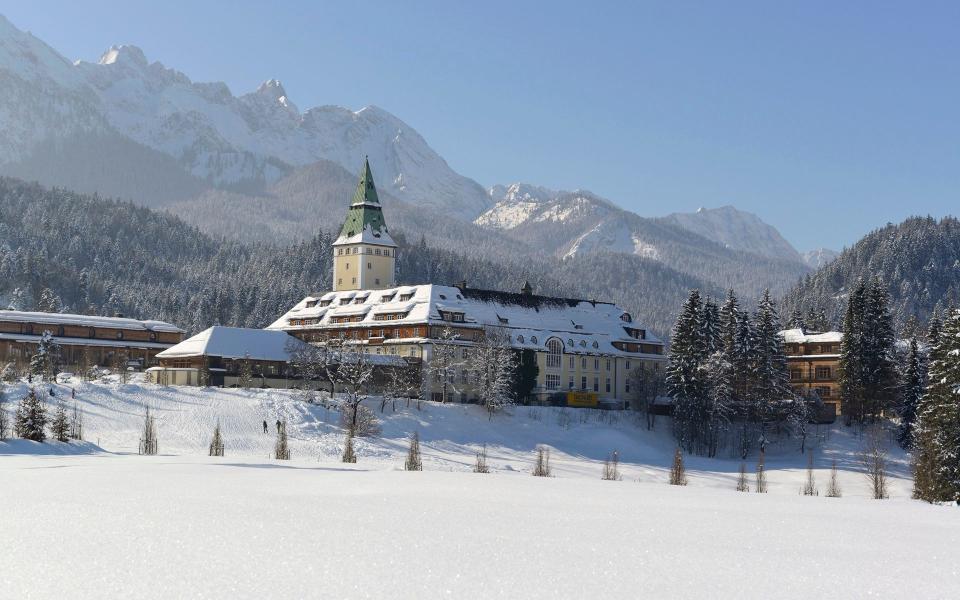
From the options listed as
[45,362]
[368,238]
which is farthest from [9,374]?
[368,238]

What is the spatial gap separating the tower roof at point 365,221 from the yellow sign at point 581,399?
4187 cm

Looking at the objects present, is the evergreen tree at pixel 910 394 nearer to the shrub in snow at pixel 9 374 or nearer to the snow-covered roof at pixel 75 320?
the shrub in snow at pixel 9 374

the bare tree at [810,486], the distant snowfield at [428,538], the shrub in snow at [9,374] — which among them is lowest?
the bare tree at [810,486]

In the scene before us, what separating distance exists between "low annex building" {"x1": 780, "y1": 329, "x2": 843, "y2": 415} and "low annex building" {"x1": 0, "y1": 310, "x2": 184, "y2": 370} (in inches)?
2850

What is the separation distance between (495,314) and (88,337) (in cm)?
4883

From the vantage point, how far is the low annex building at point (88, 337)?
123 m

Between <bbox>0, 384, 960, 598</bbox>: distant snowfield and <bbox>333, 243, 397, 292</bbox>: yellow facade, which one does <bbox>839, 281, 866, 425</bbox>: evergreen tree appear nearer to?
<bbox>333, 243, 397, 292</bbox>: yellow facade

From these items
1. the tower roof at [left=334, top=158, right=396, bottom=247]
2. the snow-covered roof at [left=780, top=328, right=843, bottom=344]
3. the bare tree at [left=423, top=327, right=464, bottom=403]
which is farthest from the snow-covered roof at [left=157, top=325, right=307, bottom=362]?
the snow-covered roof at [left=780, top=328, right=843, bottom=344]

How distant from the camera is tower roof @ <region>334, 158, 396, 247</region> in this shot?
462ft

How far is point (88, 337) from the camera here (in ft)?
423

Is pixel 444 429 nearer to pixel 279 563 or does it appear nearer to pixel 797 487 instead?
pixel 797 487

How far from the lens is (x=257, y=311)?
17562 cm

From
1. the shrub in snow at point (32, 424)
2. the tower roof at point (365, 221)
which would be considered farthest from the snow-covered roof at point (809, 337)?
the shrub in snow at point (32, 424)

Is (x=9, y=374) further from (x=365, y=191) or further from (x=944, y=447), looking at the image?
(x=944, y=447)
